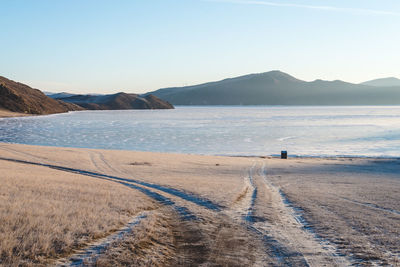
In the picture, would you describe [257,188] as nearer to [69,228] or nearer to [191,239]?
[191,239]

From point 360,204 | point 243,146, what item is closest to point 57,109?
point 243,146

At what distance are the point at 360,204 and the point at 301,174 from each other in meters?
10.4

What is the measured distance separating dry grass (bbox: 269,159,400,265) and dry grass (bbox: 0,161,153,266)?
542cm

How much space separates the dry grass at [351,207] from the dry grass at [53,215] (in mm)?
5422

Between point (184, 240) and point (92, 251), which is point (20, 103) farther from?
point (92, 251)

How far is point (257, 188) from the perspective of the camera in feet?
56.9

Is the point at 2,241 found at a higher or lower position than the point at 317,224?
higher

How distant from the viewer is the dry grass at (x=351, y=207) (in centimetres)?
816

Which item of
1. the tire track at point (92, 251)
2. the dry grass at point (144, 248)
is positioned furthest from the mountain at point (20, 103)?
the tire track at point (92, 251)

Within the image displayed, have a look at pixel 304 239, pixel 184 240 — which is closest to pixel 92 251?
pixel 184 240

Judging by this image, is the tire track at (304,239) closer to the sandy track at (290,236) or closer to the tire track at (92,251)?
the sandy track at (290,236)

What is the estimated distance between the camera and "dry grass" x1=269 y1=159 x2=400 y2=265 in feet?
26.8

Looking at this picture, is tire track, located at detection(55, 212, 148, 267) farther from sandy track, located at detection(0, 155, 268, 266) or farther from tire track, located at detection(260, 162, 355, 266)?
tire track, located at detection(260, 162, 355, 266)

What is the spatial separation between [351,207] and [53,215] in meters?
9.50
